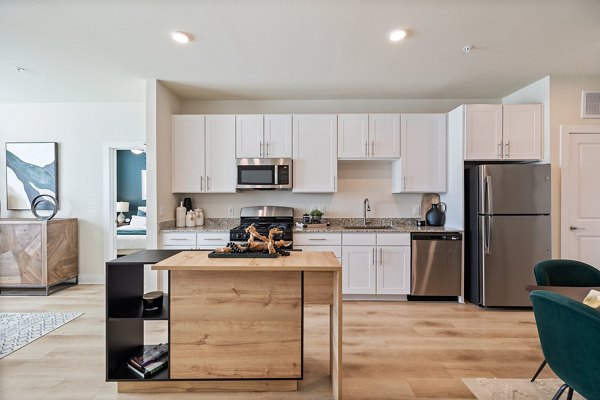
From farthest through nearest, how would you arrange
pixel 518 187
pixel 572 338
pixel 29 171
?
pixel 29 171 < pixel 518 187 < pixel 572 338

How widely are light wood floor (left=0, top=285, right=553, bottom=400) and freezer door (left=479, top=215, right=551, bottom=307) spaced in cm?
21

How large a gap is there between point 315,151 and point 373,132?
788 millimetres

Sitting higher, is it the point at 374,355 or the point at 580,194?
the point at 580,194

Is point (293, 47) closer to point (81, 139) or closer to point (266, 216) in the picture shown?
point (266, 216)

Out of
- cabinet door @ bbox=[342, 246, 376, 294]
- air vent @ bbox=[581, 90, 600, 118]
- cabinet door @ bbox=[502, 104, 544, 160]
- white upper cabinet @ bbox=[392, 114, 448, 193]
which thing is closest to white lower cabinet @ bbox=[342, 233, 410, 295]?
cabinet door @ bbox=[342, 246, 376, 294]

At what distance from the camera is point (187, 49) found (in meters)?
2.91

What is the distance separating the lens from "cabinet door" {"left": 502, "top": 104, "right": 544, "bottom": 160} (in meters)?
3.67

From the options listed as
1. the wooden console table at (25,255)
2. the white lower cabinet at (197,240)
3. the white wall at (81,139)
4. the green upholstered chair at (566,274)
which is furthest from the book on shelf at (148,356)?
the white wall at (81,139)

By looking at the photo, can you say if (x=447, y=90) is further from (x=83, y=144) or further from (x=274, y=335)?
(x=83, y=144)

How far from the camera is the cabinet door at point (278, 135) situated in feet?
13.3

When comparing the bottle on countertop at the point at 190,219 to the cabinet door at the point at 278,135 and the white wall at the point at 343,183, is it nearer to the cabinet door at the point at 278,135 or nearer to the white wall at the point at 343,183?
the white wall at the point at 343,183

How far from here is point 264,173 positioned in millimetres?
4047

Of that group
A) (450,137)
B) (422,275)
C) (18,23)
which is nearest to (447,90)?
(450,137)

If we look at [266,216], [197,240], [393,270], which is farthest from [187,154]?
[393,270]
